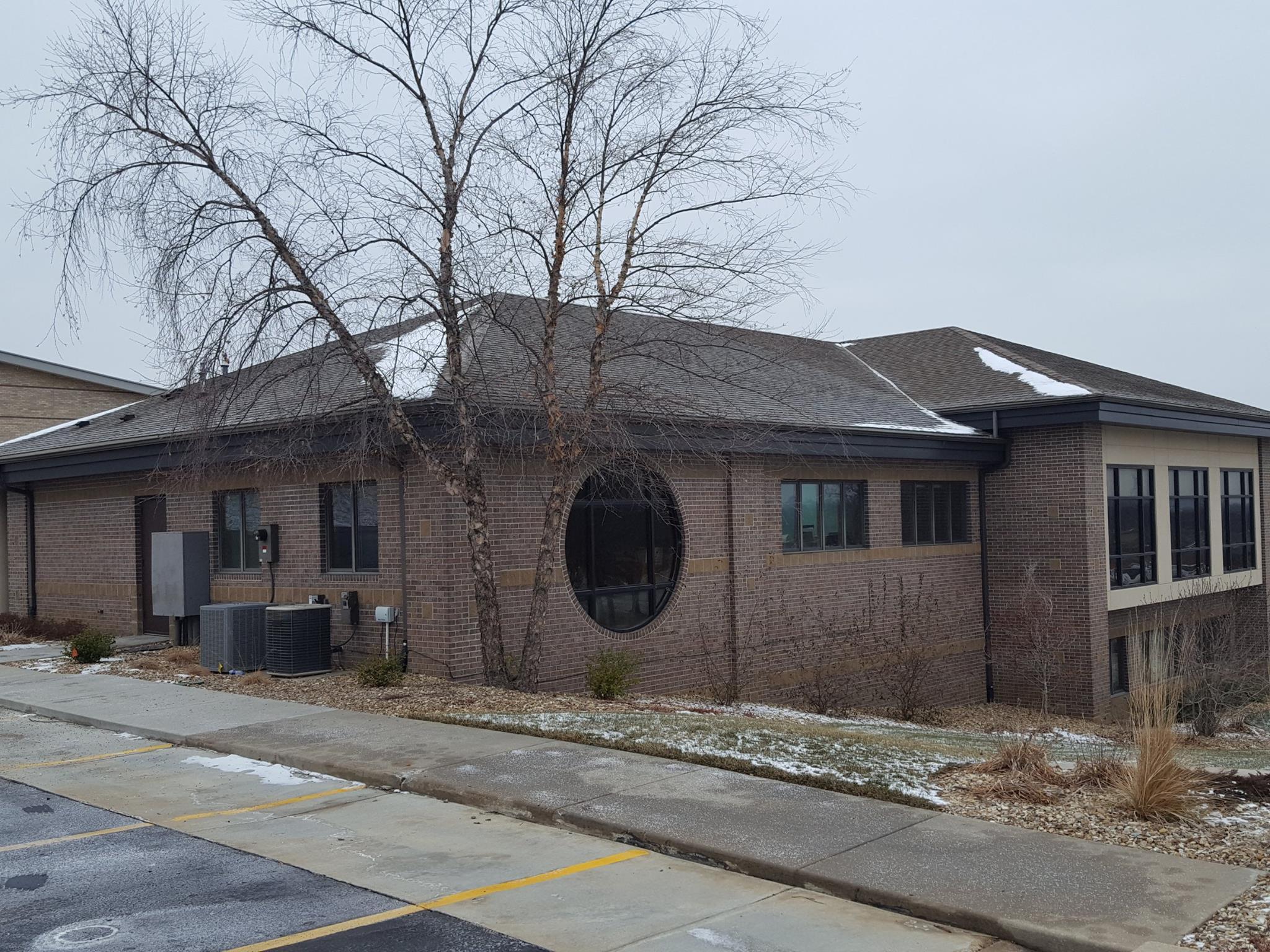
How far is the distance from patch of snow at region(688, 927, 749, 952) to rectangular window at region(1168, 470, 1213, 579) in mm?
20772

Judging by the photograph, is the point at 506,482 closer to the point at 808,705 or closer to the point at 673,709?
the point at 673,709

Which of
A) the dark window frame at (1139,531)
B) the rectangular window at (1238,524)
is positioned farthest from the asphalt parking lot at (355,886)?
the rectangular window at (1238,524)

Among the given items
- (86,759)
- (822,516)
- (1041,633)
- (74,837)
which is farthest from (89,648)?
(1041,633)

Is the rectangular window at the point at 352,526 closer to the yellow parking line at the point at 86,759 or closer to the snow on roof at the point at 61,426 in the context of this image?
the yellow parking line at the point at 86,759

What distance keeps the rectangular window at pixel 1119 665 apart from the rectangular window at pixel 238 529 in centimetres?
1569

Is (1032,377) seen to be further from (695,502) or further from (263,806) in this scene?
(263,806)

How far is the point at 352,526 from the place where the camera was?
16.1 m

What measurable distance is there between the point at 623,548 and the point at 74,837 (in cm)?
962

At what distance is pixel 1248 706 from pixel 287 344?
679 inches

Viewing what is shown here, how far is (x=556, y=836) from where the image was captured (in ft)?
25.4

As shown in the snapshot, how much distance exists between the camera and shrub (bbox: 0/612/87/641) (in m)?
20.3

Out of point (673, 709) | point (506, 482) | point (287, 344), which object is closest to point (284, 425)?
point (287, 344)

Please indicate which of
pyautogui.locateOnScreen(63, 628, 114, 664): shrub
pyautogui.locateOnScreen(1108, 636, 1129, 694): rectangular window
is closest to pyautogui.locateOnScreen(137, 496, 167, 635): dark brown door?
pyautogui.locateOnScreen(63, 628, 114, 664): shrub

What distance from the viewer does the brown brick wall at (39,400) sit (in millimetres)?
27438
